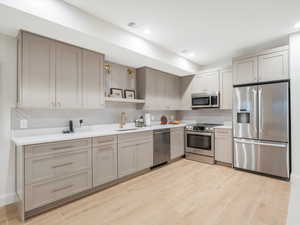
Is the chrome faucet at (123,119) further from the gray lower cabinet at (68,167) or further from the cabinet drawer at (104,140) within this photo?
the cabinet drawer at (104,140)

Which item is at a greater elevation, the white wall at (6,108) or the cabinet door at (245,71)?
the cabinet door at (245,71)

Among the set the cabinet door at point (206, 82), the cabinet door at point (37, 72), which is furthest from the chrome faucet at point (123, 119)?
the cabinet door at point (206, 82)

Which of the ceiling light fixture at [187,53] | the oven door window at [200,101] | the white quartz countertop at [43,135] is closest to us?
the white quartz countertop at [43,135]

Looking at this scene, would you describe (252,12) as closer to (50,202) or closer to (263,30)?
(263,30)

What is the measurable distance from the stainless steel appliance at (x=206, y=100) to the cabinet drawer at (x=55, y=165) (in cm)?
317

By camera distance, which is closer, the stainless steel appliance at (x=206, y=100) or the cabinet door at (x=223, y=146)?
the cabinet door at (x=223, y=146)

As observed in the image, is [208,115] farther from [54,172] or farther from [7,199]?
[7,199]

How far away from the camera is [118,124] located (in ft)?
12.0

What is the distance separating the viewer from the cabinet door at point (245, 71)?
3.35 m

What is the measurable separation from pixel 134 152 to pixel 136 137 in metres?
0.30

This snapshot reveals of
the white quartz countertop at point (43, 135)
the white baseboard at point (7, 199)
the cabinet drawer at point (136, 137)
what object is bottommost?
the white baseboard at point (7, 199)

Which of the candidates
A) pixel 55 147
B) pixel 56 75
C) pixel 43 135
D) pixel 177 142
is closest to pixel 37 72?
pixel 56 75

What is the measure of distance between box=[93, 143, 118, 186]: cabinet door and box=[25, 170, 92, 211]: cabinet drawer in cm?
14

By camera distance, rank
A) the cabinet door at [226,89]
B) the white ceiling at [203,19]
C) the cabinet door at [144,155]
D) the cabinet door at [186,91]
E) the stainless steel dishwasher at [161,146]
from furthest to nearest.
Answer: the cabinet door at [186,91] → the cabinet door at [226,89] → the stainless steel dishwasher at [161,146] → the cabinet door at [144,155] → the white ceiling at [203,19]
